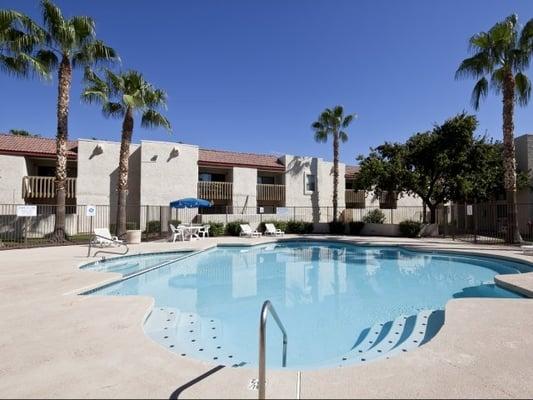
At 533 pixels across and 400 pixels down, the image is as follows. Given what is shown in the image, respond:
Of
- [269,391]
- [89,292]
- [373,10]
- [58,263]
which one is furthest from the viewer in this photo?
[373,10]

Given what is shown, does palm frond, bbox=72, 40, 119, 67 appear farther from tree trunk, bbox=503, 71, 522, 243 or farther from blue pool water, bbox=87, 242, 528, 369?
tree trunk, bbox=503, 71, 522, 243

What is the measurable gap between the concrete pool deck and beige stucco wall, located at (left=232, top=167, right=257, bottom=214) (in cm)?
2051

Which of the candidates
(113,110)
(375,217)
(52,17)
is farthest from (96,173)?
(375,217)

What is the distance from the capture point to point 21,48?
15484 millimetres

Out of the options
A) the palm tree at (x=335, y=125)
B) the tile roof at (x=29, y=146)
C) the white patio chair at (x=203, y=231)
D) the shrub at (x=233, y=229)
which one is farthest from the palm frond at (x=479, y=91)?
the tile roof at (x=29, y=146)

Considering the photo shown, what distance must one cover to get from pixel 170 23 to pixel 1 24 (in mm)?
7321

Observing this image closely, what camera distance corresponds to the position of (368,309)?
24.7 ft

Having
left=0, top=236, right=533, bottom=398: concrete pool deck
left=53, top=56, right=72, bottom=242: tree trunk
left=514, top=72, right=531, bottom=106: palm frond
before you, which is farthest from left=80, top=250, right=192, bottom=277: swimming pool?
left=514, top=72, right=531, bottom=106: palm frond

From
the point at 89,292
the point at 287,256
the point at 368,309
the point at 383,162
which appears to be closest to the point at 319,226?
the point at 383,162

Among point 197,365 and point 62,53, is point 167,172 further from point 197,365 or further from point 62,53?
point 197,365

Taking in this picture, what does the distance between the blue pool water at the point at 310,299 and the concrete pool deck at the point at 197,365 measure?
0.79 meters

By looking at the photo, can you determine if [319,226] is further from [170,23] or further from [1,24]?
[1,24]

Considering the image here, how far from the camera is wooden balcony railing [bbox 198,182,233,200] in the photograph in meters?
25.4

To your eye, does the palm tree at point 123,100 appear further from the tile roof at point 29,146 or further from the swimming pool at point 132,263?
the tile roof at point 29,146
